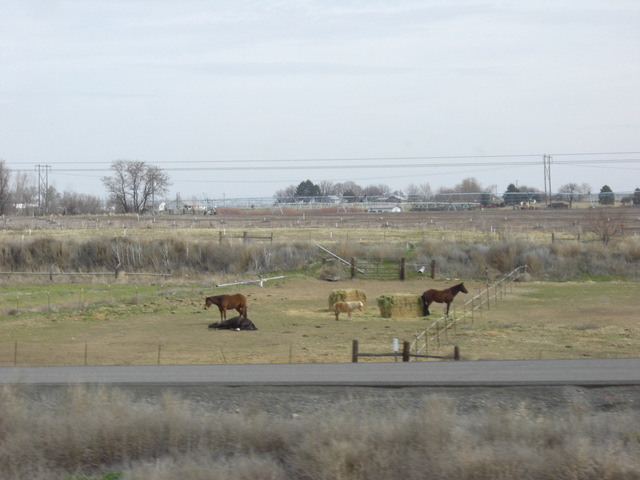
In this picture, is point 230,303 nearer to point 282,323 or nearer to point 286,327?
point 282,323

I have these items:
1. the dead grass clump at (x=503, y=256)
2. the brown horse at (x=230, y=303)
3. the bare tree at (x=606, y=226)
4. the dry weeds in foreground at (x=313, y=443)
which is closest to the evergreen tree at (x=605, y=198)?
the bare tree at (x=606, y=226)

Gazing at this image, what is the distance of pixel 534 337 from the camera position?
92.1 feet

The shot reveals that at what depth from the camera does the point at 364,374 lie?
15.4 metres

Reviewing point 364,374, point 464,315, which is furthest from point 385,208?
point 364,374

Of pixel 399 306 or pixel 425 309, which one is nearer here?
pixel 399 306

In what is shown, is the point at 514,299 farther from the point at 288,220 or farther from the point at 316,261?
the point at 288,220

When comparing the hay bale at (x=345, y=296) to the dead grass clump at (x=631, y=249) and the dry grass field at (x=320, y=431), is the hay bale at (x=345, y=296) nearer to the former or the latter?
the dry grass field at (x=320, y=431)

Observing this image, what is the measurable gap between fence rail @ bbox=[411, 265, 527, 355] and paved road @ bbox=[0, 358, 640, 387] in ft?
18.8

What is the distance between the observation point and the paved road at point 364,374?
1359 centimetres

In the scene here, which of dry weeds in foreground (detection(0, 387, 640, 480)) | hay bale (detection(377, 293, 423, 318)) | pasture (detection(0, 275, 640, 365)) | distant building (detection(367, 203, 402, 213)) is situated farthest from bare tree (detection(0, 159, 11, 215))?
dry weeds in foreground (detection(0, 387, 640, 480))

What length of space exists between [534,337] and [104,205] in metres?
145

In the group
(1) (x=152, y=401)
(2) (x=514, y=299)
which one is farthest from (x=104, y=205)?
(1) (x=152, y=401)

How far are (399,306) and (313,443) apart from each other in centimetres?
2775

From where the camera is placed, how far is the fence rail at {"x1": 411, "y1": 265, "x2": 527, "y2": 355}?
25966 mm
